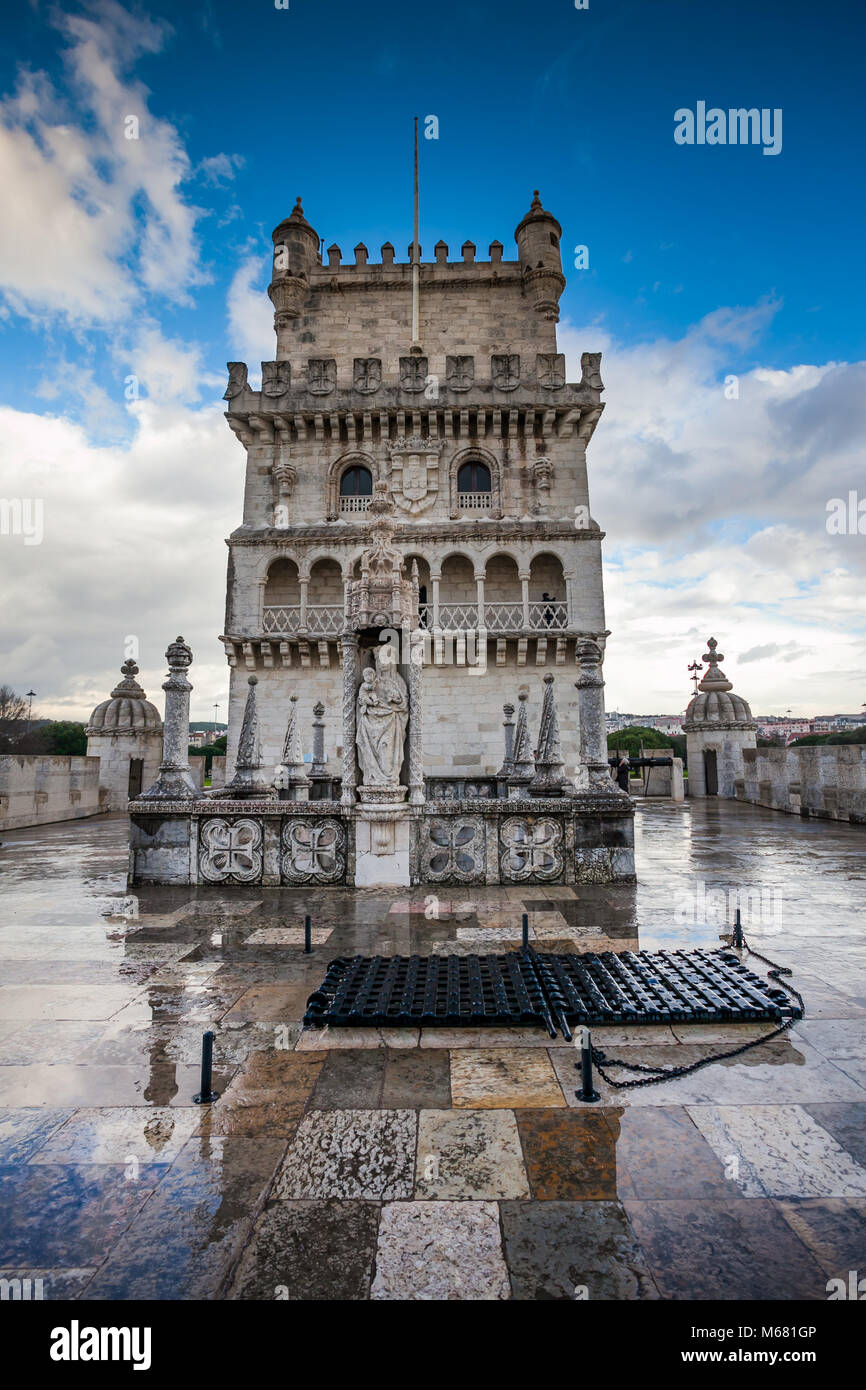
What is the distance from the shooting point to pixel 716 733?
2547 centimetres

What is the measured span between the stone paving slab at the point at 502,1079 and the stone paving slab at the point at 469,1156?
141mm

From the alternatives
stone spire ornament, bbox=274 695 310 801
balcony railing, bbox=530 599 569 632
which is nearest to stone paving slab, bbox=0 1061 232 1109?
stone spire ornament, bbox=274 695 310 801

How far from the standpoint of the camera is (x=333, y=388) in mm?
22531

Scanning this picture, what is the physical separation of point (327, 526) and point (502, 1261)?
71.7ft

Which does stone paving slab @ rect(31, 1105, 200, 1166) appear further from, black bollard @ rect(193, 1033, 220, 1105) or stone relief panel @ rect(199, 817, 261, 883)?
stone relief panel @ rect(199, 817, 261, 883)

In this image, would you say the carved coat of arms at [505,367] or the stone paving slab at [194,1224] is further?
the carved coat of arms at [505,367]

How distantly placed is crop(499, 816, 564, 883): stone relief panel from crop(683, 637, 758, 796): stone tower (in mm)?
19304

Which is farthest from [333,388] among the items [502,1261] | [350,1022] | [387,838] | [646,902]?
[502,1261]

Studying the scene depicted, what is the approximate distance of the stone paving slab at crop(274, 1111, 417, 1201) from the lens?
2.51m

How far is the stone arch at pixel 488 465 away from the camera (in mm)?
22531

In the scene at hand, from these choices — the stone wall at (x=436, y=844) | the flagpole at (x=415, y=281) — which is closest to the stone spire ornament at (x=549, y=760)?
the stone wall at (x=436, y=844)

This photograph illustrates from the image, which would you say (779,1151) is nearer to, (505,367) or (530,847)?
(530,847)

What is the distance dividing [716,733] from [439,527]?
1333 cm

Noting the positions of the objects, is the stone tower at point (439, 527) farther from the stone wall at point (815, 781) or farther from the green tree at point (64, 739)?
the green tree at point (64, 739)
